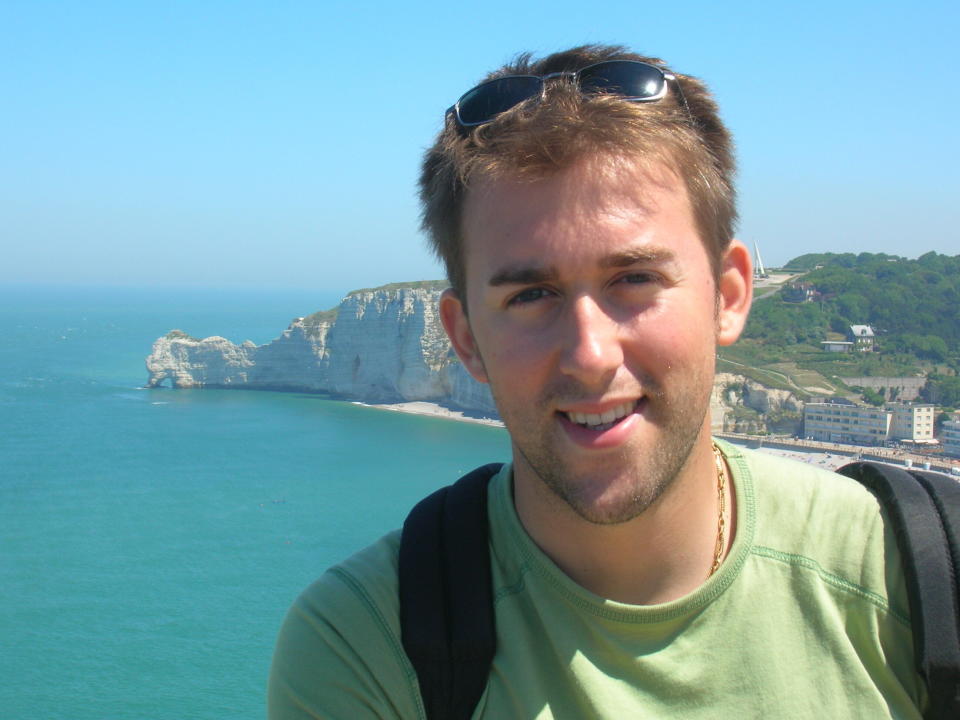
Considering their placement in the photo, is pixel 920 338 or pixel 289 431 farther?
pixel 920 338

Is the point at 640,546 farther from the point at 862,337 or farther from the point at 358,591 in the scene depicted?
the point at 862,337

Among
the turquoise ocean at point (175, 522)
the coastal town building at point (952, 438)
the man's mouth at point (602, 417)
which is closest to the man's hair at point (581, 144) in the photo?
the man's mouth at point (602, 417)

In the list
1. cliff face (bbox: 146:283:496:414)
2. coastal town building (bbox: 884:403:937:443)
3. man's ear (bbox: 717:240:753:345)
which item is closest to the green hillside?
coastal town building (bbox: 884:403:937:443)

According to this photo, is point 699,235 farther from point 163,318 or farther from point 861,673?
point 163,318

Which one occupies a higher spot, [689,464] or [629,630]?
[689,464]

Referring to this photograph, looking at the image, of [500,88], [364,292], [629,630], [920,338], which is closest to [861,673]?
[629,630]

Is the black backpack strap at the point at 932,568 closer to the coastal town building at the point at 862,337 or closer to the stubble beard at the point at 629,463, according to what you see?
the stubble beard at the point at 629,463

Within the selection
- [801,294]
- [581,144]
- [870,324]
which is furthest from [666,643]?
[801,294]

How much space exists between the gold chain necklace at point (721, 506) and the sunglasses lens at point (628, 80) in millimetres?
469

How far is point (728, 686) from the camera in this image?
0.93 m

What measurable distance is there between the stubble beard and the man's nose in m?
0.03

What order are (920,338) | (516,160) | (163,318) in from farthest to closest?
(163,318), (920,338), (516,160)

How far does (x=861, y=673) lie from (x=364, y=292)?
128ft

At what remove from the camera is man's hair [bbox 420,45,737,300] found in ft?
3.32
